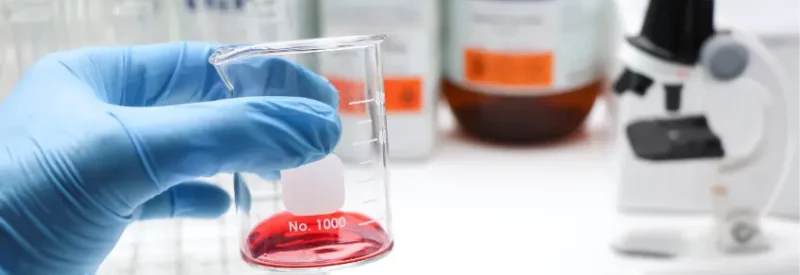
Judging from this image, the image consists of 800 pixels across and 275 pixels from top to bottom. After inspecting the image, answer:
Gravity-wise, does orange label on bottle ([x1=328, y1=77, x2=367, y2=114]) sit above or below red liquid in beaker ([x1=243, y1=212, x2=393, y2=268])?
above

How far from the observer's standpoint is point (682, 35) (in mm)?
818

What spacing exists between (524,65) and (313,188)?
1.54 feet

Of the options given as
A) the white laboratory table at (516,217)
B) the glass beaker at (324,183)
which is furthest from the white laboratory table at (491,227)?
the glass beaker at (324,183)

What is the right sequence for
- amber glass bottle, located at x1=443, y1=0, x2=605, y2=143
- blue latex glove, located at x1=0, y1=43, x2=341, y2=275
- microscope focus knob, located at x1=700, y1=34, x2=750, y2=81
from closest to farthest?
blue latex glove, located at x1=0, y1=43, x2=341, y2=275, microscope focus knob, located at x1=700, y1=34, x2=750, y2=81, amber glass bottle, located at x1=443, y1=0, x2=605, y2=143

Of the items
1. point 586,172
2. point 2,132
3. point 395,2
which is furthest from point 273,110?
point 586,172

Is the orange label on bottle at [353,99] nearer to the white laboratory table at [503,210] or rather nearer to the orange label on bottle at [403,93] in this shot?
the white laboratory table at [503,210]

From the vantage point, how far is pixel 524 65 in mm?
1079

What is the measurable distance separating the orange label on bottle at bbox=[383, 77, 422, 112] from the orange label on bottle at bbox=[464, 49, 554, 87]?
0.26ft

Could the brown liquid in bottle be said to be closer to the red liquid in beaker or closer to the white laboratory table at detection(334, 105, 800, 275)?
the white laboratory table at detection(334, 105, 800, 275)

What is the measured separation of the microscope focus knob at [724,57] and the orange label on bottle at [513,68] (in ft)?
0.90

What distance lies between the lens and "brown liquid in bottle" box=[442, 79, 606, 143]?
3.67ft

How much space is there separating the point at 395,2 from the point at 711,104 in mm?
344

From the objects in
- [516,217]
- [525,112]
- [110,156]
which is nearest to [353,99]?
[110,156]

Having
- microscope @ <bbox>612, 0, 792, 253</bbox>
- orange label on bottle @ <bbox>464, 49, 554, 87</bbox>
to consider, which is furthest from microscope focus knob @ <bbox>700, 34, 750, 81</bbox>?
orange label on bottle @ <bbox>464, 49, 554, 87</bbox>
